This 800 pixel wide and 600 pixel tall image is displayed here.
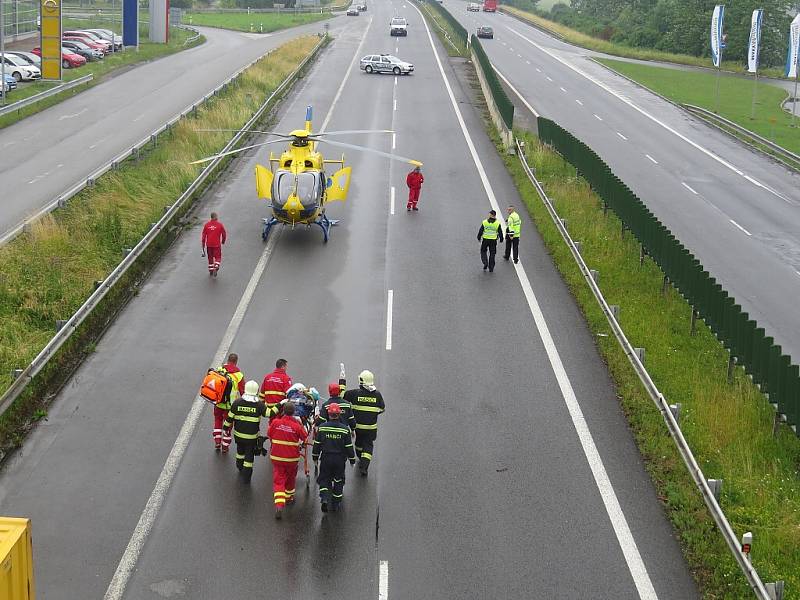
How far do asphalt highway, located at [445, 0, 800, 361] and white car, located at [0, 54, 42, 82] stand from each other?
1002 inches

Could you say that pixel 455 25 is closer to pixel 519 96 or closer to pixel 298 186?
pixel 519 96

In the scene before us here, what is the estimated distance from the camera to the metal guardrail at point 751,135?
4434 cm

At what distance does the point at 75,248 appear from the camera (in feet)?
74.7

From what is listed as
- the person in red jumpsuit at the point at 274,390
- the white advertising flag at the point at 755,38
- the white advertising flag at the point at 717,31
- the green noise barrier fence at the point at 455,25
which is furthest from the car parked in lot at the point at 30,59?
the person in red jumpsuit at the point at 274,390

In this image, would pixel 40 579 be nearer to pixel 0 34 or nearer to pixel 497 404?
pixel 497 404

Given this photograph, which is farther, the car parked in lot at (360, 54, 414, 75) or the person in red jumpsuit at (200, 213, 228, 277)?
the car parked in lot at (360, 54, 414, 75)

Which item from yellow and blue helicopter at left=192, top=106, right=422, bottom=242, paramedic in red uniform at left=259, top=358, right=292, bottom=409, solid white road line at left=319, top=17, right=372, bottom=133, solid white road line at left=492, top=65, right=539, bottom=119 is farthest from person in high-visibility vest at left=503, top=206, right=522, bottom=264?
solid white road line at left=492, top=65, right=539, bottom=119

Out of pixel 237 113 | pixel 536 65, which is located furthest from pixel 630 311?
pixel 536 65

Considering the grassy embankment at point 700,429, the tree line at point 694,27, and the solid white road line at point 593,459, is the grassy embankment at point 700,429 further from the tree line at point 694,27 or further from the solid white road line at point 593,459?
the tree line at point 694,27

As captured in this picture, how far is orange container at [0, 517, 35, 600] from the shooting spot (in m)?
8.01

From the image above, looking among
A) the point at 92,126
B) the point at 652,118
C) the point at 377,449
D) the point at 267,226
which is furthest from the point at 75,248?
the point at 652,118

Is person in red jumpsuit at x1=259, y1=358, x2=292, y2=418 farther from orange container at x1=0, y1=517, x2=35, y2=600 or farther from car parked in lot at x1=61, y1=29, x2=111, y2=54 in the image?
car parked in lot at x1=61, y1=29, x2=111, y2=54

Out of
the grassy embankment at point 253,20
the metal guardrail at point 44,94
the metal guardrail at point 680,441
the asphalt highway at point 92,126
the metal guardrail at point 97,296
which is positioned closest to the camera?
the metal guardrail at point 680,441

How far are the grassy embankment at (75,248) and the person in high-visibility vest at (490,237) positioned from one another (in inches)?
323
